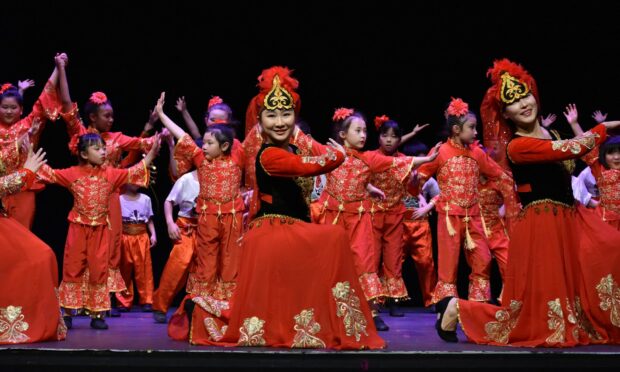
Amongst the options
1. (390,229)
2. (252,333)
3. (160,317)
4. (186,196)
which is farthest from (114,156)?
(252,333)

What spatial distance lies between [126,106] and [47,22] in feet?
2.86

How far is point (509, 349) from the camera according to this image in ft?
13.4

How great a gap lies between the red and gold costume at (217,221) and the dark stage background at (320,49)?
5.14 ft

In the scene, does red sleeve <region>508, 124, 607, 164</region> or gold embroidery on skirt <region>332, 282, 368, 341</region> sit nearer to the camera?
gold embroidery on skirt <region>332, 282, 368, 341</region>

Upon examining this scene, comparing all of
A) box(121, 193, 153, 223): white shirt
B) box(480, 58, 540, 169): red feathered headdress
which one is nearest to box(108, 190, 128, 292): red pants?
box(121, 193, 153, 223): white shirt

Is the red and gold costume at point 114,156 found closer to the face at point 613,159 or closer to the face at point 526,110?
the face at point 526,110

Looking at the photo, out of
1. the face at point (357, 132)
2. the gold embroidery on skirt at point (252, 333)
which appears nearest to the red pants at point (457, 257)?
the face at point (357, 132)

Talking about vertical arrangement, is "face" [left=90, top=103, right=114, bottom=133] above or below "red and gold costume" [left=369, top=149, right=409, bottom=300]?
above

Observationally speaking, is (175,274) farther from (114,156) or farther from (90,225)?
(114,156)

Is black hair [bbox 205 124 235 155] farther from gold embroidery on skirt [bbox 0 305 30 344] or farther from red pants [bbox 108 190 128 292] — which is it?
gold embroidery on skirt [bbox 0 305 30 344]

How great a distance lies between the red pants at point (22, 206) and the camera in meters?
5.75

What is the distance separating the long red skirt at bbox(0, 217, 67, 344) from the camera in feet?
14.6

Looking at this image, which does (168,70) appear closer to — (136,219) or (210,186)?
(136,219)

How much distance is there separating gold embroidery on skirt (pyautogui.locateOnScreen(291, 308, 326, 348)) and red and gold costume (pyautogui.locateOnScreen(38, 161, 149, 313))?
177 cm
